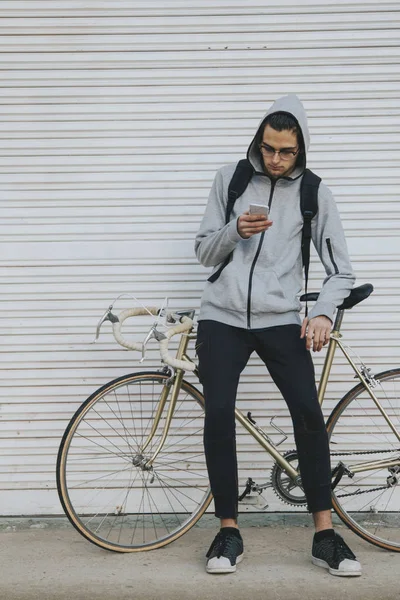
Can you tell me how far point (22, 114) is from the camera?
4285 millimetres

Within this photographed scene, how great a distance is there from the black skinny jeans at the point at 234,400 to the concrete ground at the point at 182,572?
12.1 inches

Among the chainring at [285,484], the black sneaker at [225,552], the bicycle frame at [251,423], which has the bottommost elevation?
the black sneaker at [225,552]

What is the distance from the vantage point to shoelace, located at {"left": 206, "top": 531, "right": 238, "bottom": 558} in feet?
11.9

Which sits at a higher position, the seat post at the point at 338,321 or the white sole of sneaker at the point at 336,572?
the seat post at the point at 338,321

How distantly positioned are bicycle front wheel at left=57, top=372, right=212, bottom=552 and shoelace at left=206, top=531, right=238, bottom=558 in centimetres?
64

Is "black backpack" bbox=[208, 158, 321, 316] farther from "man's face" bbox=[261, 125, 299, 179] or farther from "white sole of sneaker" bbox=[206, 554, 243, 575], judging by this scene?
"white sole of sneaker" bbox=[206, 554, 243, 575]

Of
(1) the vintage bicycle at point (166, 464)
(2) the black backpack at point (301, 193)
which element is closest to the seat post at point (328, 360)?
(1) the vintage bicycle at point (166, 464)

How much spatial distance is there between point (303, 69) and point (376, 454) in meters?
2.20

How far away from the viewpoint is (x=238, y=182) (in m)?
3.66

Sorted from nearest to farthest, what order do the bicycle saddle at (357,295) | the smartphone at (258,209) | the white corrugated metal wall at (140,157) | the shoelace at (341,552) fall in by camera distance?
the smartphone at (258,209) → the shoelace at (341,552) → the bicycle saddle at (357,295) → the white corrugated metal wall at (140,157)

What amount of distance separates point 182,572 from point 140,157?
7.26 feet

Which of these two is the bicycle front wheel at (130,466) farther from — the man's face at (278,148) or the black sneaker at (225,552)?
the man's face at (278,148)

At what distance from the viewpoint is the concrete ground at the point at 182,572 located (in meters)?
3.45

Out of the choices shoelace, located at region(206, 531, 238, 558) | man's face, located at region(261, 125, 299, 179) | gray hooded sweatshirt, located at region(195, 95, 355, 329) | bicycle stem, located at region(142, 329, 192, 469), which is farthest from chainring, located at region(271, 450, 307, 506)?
man's face, located at region(261, 125, 299, 179)
